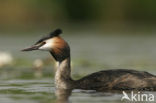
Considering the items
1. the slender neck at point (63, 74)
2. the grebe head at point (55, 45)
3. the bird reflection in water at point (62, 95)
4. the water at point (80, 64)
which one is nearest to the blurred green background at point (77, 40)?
the water at point (80, 64)

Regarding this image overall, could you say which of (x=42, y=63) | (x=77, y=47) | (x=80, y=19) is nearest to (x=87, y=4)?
(x=80, y=19)

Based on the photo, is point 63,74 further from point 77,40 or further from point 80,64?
point 77,40

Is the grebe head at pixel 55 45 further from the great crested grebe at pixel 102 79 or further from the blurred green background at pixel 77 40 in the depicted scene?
the blurred green background at pixel 77 40

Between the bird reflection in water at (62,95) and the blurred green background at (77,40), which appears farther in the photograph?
the blurred green background at (77,40)

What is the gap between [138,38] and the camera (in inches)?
1451

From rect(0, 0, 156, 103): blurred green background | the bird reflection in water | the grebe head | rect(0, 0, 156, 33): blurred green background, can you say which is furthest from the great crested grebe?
rect(0, 0, 156, 33): blurred green background

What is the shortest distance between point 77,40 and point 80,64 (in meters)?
13.2

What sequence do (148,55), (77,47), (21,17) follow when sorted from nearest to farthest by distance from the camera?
1. (148,55)
2. (77,47)
3. (21,17)

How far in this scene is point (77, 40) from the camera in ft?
118

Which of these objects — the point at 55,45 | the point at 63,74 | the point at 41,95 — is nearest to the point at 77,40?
the point at 63,74

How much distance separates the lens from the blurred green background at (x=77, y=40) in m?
16.0

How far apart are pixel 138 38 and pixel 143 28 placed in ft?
26.6

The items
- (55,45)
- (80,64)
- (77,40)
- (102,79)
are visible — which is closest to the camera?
(102,79)

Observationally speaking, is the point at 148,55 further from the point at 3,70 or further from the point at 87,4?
the point at 87,4
